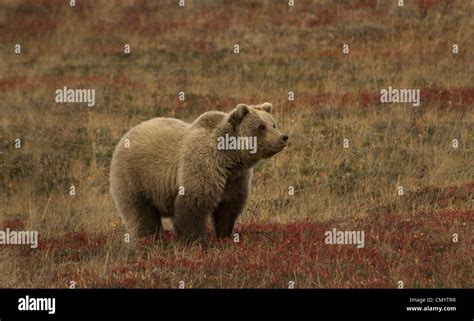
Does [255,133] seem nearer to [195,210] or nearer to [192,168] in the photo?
[192,168]

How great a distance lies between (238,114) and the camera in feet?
34.5

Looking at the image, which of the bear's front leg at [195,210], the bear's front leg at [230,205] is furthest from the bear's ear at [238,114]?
the bear's front leg at [195,210]

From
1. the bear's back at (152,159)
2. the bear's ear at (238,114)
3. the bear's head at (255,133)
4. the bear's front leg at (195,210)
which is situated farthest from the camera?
the bear's back at (152,159)

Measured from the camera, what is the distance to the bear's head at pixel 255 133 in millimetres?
10312

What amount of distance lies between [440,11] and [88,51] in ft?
37.4

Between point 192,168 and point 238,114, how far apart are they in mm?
900

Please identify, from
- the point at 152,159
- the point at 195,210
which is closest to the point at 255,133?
the point at 195,210

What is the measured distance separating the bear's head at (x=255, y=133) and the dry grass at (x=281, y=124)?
109 cm

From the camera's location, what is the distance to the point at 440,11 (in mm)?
26375

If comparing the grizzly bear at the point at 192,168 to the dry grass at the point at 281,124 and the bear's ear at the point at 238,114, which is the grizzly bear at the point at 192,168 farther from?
the dry grass at the point at 281,124

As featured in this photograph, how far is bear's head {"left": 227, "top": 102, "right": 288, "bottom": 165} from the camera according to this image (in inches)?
406

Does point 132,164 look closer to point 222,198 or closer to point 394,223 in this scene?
point 222,198
